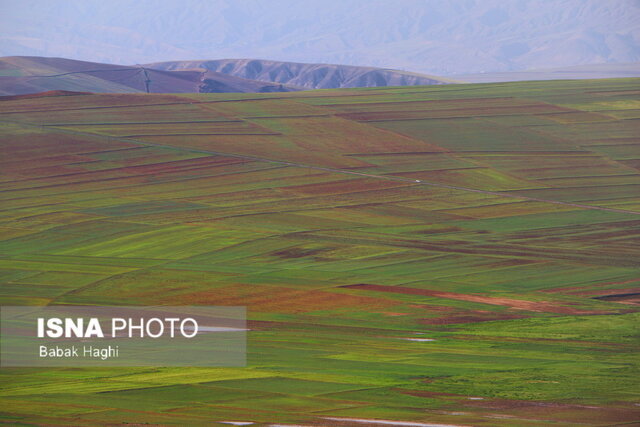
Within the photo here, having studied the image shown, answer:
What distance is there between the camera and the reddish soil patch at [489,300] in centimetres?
4784

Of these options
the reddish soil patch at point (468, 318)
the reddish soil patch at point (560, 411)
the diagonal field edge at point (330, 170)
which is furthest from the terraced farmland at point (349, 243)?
the diagonal field edge at point (330, 170)

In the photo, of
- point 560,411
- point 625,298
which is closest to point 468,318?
point 625,298

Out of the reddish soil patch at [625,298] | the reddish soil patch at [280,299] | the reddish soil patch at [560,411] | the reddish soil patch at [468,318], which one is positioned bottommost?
the reddish soil patch at [560,411]

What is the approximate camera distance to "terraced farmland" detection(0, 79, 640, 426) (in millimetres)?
32594

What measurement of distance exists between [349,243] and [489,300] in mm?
16274

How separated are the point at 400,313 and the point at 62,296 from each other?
17.0m

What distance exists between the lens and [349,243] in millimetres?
64500

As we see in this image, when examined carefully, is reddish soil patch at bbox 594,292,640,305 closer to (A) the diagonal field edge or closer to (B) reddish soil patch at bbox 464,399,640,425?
(B) reddish soil patch at bbox 464,399,640,425

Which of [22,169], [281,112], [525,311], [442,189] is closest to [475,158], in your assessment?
[442,189]

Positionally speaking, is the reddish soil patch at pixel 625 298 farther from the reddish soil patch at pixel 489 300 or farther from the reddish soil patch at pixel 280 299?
the reddish soil patch at pixel 280 299

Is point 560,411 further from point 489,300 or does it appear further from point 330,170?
point 330,170

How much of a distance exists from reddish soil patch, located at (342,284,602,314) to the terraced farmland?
0.23m

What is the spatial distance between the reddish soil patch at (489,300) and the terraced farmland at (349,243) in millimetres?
227

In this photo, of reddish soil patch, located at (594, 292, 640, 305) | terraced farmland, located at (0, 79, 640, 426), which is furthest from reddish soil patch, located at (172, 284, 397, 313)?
reddish soil patch, located at (594, 292, 640, 305)
